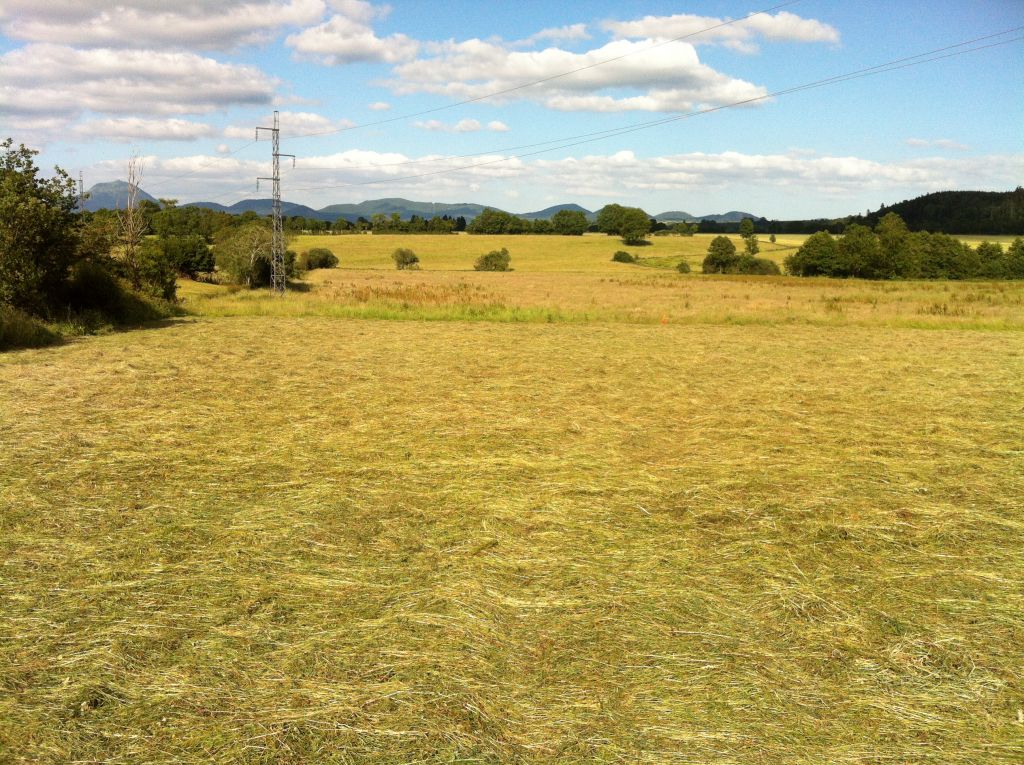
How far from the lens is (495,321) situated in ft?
85.0

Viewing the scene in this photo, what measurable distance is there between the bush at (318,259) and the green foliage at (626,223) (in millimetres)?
53468

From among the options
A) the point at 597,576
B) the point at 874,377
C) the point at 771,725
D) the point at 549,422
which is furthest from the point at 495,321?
the point at 771,725

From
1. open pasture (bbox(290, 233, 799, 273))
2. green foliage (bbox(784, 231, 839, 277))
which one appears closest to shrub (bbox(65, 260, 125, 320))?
open pasture (bbox(290, 233, 799, 273))

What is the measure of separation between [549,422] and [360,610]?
6.05 m

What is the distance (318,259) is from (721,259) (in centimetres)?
4707

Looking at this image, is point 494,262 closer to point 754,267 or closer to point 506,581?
point 754,267

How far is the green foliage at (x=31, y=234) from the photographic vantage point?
18.0 metres

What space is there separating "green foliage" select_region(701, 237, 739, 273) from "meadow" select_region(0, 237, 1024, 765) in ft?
242

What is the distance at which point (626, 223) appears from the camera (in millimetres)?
114500

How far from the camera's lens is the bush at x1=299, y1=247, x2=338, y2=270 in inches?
2827

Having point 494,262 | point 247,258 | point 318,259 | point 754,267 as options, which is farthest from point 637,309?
point 754,267

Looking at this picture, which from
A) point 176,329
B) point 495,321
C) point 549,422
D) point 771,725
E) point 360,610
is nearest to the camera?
point 771,725

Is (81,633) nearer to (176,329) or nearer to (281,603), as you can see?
(281,603)

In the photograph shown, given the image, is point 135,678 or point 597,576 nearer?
point 135,678
